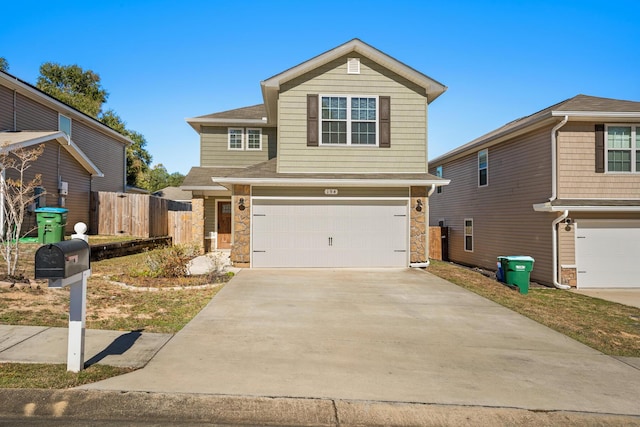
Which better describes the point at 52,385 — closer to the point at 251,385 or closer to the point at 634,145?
the point at 251,385

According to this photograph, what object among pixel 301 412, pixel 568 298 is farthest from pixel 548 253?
pixel 301 412

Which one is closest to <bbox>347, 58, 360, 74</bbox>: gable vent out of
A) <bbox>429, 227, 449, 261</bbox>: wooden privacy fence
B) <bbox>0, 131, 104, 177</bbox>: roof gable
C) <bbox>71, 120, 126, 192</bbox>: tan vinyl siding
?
<bbox>0, 131, 104, 177</bbox>: roof gable

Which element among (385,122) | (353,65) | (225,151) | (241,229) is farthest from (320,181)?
(225,151)

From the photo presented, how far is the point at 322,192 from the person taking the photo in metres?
12.1

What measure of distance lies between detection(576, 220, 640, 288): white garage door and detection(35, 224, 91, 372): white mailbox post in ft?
42.8

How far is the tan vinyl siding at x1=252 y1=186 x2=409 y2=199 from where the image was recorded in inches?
473

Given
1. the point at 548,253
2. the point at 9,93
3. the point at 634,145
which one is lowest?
the point at 548,253

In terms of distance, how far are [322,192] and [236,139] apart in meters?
7.24

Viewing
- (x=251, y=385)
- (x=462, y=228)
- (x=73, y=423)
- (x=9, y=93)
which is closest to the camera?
(x=73, y=423)

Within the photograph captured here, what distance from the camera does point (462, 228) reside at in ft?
59.6

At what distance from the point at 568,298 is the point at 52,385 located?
37.2 ft

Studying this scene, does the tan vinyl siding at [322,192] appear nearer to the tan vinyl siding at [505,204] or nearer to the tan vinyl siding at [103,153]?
the tan vinyl siding at [505,204]

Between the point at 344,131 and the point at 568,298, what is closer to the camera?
the point at 568,298

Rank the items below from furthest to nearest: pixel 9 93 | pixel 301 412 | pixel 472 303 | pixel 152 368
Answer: pixel 9 93, pixel 472 303, pixel 152 368, pixel 301 412
